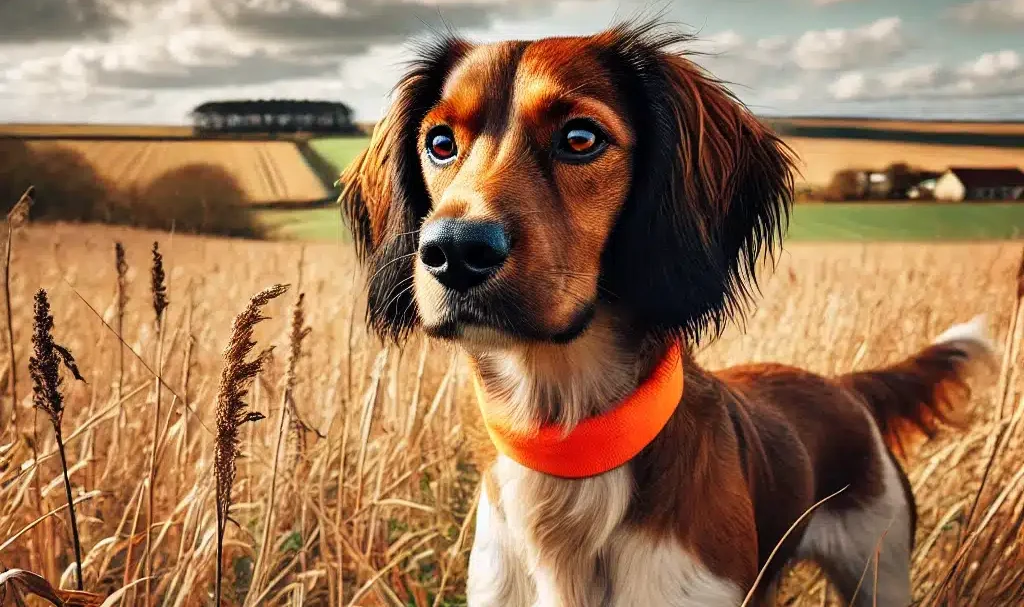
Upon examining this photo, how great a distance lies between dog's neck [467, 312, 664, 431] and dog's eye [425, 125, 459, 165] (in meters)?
0.52

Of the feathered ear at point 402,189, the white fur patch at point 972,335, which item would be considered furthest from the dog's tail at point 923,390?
the feathered ear at point 402,189

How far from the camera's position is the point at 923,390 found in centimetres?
326

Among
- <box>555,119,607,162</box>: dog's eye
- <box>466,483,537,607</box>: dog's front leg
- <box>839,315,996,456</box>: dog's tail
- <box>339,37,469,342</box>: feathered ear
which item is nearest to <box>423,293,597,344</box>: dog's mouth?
<box>555,119,607,162</box>: dog's eye

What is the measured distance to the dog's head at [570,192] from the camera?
181cm

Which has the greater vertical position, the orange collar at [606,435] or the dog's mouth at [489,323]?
the dog's mouth at [489,323]

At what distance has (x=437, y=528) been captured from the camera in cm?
339

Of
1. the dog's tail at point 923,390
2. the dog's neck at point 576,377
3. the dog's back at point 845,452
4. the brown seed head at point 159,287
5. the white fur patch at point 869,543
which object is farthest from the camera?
the dog's tail at point 923,390

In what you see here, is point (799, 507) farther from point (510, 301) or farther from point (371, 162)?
point (371, 162)

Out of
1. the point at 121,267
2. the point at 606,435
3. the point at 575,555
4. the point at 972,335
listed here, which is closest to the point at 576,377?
the point at 606,435

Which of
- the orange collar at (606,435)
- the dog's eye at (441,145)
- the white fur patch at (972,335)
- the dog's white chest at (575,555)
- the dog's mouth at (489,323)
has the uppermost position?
the dog's eye at (441,145)

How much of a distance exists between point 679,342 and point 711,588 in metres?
0.61

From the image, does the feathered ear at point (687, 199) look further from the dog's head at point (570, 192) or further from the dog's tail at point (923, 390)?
the dog's tail at point (923, 390)

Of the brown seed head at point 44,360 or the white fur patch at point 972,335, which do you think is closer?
the brown seed head at point 44,360

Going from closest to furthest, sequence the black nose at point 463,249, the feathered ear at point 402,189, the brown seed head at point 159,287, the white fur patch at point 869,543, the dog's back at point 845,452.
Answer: the black nose at point 463,249
the brown seed head at point 159,287
the feathered ear at point 402,189
the dog's back at point 845,452
the white fur patch at point 869,543
